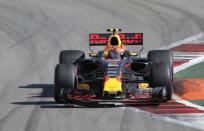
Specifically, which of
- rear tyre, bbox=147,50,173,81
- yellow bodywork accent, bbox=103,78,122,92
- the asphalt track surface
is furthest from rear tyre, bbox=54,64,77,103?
rear tyre, bbox=147,50,173,81

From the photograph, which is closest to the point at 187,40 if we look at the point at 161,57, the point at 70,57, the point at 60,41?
the point at 60,41

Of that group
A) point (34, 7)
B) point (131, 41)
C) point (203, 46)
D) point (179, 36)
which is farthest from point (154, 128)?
point (34, 7)

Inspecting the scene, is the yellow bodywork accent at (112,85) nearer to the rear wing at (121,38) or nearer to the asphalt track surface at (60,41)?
the asphalt track surface at (60,41)

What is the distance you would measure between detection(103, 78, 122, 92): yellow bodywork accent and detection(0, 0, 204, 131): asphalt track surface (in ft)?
1.68

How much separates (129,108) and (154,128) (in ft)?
7.13

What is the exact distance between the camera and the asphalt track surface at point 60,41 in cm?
1569

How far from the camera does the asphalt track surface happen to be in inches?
618

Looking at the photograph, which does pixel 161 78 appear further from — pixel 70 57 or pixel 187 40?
pixel 187 40

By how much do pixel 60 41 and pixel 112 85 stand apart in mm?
10371

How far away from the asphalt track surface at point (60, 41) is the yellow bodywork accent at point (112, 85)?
511 millimetres

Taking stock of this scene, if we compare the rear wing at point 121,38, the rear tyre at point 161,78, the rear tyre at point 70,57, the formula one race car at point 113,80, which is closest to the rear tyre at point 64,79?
the formula one race car at point 113,80

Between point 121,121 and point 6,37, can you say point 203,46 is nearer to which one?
point 6,37

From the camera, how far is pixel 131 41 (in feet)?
68.4

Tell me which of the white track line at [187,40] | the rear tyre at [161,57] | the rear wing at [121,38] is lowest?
the rear tyre at [161,57]
